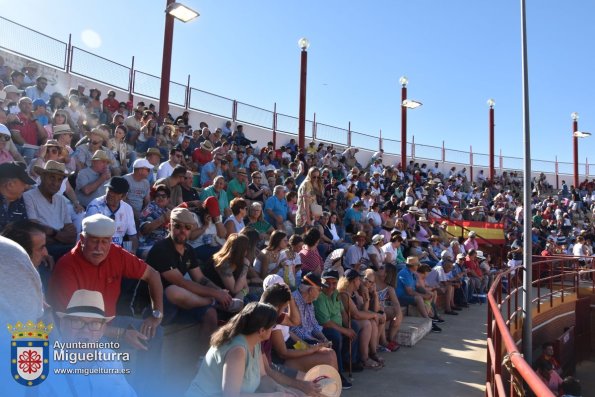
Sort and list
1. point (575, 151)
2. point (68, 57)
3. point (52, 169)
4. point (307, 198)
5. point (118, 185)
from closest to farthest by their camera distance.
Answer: point (52, 169), point (118, 185), point (307, 198), point (68, 57), point (575, 151)

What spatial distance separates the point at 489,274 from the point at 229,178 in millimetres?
8161

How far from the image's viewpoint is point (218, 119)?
2027 centimetres

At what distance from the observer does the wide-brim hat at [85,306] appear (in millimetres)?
2715

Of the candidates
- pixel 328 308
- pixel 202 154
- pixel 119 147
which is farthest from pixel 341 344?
pixel 202 154

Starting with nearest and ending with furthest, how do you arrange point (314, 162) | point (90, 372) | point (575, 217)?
point (90, 372)
point (314, 162)
point (575, 217)

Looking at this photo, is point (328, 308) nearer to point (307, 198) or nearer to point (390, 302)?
point (390, 302)

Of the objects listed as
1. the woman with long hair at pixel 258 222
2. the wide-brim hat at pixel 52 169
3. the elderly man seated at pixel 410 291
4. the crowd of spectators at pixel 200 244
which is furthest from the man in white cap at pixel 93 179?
the elderly man seated at pixel 410 291

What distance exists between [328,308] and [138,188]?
290 centimetres

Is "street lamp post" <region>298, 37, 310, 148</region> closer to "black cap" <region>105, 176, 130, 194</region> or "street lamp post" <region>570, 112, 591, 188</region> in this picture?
"black cap" <region>105, 176, 130, 194</region>

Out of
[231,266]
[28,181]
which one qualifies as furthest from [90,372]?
[231,266]

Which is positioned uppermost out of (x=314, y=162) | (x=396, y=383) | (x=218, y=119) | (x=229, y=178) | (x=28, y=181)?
(x=218, y=119)

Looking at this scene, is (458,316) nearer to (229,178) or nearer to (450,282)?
(450,282)

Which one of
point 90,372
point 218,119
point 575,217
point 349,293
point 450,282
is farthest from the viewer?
point 575,217

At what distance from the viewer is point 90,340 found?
264cm
